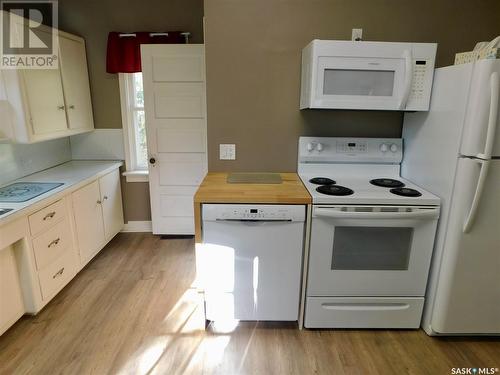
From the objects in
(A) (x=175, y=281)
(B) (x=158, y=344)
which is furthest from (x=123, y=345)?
(A) (x=175, y=281)

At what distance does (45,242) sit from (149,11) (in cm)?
231

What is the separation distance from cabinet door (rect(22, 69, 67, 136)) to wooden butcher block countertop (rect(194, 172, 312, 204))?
145 cm

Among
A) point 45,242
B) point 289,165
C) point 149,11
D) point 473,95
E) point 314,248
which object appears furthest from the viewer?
point 149,11

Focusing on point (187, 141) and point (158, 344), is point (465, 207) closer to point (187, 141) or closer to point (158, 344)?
point (158, 344)

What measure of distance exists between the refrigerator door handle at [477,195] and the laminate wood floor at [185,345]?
81cm

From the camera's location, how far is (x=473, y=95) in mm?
1608

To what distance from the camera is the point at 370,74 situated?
1926 millimetres

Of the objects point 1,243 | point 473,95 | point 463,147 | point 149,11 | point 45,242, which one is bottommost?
point 45,242

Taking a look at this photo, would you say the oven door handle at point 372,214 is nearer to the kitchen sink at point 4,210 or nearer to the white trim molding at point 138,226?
the kitchen sink at point 4,210

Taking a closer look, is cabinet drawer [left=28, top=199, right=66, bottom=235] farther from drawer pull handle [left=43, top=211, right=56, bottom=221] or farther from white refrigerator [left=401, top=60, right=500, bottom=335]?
white refrigerator [left=401, top=60, right=500, bottom=335]

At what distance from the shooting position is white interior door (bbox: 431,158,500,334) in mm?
1704

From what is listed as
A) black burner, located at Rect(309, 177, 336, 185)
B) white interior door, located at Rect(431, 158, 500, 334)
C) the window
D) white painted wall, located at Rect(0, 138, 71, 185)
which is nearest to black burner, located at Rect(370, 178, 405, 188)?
black burner, located at Rect(309, 177, 336, 185)

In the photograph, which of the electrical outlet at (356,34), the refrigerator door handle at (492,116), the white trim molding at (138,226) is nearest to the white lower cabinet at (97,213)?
the white trim molding at (138,226)
